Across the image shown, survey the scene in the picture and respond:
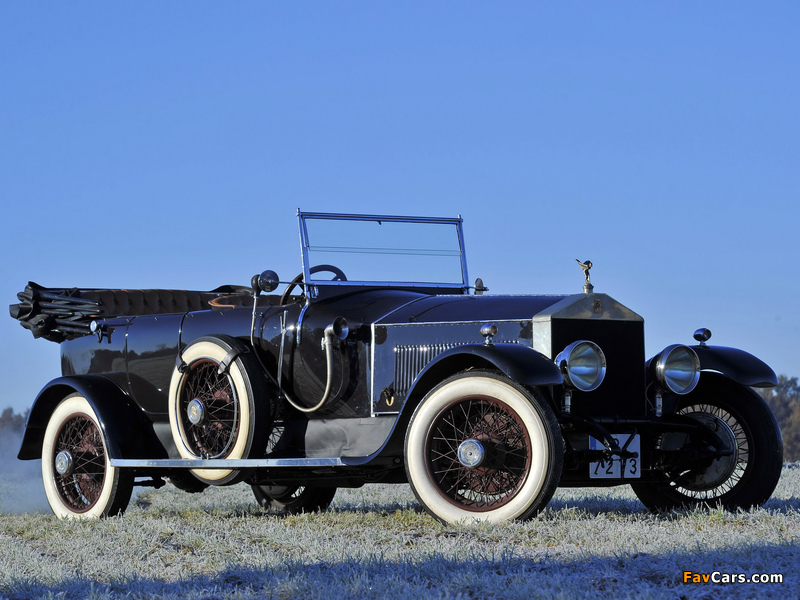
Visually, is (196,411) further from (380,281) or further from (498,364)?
(498,364)

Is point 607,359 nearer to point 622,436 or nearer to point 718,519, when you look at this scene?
point 622,436

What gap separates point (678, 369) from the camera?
7184 mm

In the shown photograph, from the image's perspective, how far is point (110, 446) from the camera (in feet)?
27.7

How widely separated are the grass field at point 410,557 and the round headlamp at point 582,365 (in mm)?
835

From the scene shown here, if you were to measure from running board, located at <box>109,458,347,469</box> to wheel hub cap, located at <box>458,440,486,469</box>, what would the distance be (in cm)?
91

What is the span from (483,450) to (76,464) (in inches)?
171

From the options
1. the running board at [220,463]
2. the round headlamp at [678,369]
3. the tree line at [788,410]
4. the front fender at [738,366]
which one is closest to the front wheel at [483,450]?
the running board at [220,463]

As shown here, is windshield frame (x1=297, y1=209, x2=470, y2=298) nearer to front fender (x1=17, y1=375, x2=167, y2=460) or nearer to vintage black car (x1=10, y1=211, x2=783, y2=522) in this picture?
vintage black car (x1=10, y1=211, x2=783, y2=522)

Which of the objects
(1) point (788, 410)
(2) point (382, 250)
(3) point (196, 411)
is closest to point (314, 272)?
(2) point (382, 250)

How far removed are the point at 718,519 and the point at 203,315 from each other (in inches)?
170

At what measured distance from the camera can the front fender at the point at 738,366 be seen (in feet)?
24.0

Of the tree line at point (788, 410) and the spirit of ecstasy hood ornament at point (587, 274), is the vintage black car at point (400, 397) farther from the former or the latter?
the tree line at point (788, 410)

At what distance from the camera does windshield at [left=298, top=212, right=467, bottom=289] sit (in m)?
8.32

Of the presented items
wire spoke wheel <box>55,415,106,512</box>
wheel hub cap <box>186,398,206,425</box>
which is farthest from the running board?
wire spoke wheel <box>55,415,106,512</box>
